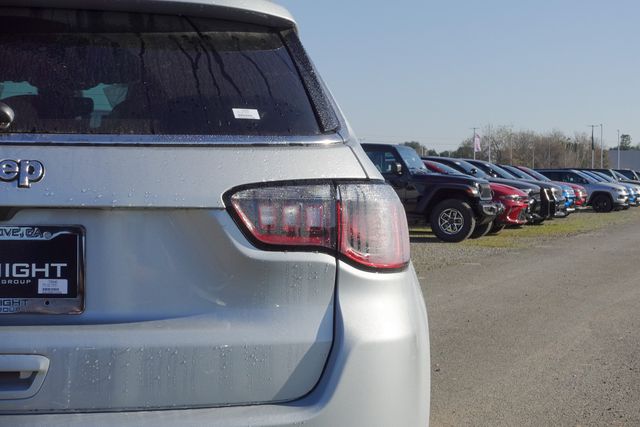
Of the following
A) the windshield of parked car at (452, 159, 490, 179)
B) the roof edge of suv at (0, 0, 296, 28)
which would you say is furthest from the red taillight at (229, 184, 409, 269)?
the windshield of parked car at (452, 159, 490, 179)

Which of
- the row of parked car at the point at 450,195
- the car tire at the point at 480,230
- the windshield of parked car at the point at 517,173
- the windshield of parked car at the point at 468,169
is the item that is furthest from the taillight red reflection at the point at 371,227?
the windshield of parked car at the point at 517,173

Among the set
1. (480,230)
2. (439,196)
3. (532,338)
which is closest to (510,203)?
(480,230)

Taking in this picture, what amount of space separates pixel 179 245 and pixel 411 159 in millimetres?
14886

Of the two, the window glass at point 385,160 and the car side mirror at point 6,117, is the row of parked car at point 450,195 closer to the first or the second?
the window glass at point 385,160

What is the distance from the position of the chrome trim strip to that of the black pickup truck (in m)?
13.9

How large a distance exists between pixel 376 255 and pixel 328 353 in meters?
0.31

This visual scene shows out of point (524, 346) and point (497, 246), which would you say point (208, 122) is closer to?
point (524, 346)

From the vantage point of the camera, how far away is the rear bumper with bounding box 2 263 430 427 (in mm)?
2135

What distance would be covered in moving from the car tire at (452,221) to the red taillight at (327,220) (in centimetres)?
1406

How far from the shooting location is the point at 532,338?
7117 millimetres

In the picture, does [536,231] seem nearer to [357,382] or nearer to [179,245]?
[357,382]

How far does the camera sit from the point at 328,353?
226 cm

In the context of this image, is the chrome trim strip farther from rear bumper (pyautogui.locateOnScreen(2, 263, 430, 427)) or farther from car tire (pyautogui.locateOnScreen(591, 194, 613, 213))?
car tire (pyautogui.locateOnScreen(591, 194, 613, 213))

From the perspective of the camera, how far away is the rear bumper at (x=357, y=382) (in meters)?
2.13
